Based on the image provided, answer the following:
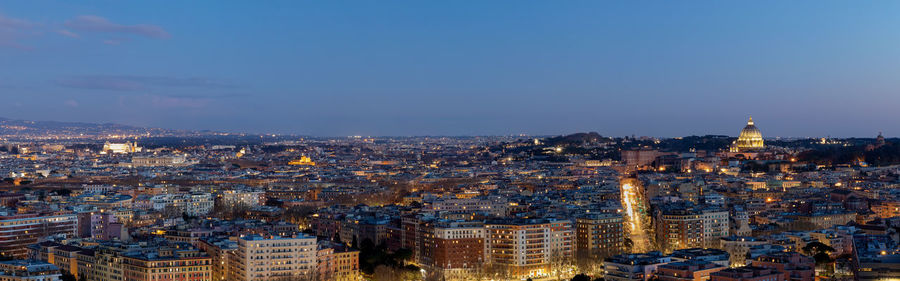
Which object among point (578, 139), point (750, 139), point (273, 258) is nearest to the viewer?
point (273, 258)

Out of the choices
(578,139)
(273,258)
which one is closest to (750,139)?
(578,139)

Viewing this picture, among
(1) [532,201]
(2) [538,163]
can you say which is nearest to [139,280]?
(1) [532,201]

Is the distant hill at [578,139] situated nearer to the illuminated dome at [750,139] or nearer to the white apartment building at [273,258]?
the illuminated dome at [750,139]

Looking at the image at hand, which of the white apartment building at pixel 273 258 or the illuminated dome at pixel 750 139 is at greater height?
the illuminated dome at pixel 750 139

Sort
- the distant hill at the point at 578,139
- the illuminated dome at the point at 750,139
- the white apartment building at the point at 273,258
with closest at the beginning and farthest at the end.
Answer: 1. the white apartment building at the point at 273,258
2. the illuminated dome at the point at 750,139
3. the distant hill at the point at 578,139

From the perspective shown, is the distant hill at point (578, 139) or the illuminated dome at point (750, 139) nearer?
the illuminated dome at point (750, 139)

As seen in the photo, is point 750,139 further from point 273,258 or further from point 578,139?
point 273,258

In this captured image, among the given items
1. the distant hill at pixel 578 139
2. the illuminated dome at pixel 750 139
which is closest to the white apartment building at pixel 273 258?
the illuminated dome at pixel 750 139

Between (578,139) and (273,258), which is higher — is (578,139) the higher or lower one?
the higher one

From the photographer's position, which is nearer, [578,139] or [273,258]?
[273,258]

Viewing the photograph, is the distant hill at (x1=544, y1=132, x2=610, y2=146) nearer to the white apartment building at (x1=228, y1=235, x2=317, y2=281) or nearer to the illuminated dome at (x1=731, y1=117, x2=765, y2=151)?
the illuminated dome at (x1=731, y1=117, x2=765, y2=151)

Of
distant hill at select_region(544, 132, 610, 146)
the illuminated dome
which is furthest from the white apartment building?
distant hill at select_region(544, 132, 610, 146)

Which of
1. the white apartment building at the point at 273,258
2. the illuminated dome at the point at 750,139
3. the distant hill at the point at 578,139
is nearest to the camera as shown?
the white apartment building at the point at 273,258

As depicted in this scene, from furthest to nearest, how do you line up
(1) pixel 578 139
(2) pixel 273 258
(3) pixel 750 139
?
(1) pixel 578 139 → (3) pixel 750 139 → (2) pixel 273 258
